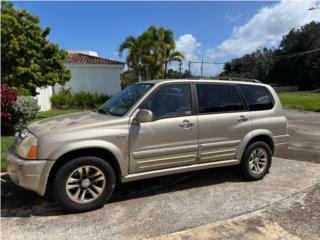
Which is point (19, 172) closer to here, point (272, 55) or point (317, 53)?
point (317, 53)

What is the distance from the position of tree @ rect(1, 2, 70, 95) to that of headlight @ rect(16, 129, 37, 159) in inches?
446

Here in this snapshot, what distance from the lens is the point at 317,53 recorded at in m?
65.1

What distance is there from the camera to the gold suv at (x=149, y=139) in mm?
4762

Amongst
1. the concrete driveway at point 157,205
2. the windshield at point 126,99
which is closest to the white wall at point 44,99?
the concrete driveway at point 157,205

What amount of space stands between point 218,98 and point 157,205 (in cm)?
206

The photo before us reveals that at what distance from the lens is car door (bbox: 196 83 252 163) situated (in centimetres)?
585

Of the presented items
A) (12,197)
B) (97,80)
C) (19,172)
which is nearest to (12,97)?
(12,197)

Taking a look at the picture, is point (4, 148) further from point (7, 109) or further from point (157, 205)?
point (157, 205)

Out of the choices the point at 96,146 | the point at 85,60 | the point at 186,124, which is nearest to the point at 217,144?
the point at 186,124

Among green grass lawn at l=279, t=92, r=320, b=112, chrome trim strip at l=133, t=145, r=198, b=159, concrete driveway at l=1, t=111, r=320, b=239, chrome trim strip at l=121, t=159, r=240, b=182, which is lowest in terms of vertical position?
concrete driveway at l=1, t=111, r=320, b=239

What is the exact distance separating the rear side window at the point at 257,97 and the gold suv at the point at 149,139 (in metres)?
0.02

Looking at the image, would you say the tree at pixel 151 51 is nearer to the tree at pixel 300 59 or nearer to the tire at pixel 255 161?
the tire at pixel 255 161

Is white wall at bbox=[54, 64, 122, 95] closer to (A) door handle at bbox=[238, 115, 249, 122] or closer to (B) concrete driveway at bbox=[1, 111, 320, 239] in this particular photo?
(B) concrete driveway at bbox=[1, 111, 320, 239]

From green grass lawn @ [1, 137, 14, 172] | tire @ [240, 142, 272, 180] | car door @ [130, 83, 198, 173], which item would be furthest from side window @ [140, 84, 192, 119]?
green grass lawn @ [1, 137, 14, 172]
